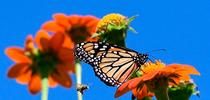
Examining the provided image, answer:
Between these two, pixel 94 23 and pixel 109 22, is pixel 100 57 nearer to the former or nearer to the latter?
pixel 109 22

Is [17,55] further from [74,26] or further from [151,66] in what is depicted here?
[151,66]

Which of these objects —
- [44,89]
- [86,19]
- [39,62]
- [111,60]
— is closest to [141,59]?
[111,60]

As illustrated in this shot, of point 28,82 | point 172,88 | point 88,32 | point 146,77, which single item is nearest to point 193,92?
point 172,88

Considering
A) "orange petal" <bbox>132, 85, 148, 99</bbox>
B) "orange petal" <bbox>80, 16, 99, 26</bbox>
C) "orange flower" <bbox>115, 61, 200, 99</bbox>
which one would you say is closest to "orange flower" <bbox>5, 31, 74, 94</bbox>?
"orange petal" <bbox>80, 16, 99, 26</bbox>

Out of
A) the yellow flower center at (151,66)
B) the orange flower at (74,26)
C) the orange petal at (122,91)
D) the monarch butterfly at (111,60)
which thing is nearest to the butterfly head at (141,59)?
the monarch butterfly at (111,60)

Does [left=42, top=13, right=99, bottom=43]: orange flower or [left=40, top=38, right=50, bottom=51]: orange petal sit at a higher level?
[left=42, top=13, right=99, bottom=43]: orange flower

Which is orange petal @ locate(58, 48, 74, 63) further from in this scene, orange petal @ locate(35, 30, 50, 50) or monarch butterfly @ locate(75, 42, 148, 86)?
monarch butterfly @ locate(75, 42, 148, 86)
